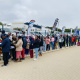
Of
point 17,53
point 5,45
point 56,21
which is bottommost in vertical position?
point 17,53

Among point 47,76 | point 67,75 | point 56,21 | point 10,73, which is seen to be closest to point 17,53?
point 10,73

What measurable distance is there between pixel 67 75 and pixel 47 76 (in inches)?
34.9

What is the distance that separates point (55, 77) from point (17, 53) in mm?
2894

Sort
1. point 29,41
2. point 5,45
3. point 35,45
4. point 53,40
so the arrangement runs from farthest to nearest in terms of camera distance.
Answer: point 53,40 < point 29,41 < point 35,45 < point 5,45

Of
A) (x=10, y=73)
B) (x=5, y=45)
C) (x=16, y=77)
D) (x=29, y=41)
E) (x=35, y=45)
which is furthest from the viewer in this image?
(x=29, y=41)

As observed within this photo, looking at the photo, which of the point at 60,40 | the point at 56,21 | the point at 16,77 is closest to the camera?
the point at 16,77

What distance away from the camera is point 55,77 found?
4.21 m

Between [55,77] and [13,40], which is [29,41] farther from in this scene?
[55,77]

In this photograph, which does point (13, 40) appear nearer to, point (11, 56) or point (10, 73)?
point (11, 56)

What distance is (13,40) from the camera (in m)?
6.24

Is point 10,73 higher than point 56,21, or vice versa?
point 56,21

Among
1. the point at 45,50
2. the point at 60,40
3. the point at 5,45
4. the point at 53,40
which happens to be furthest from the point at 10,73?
the point at 60,40

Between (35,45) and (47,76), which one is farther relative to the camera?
(35,45)

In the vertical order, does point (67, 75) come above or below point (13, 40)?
below
